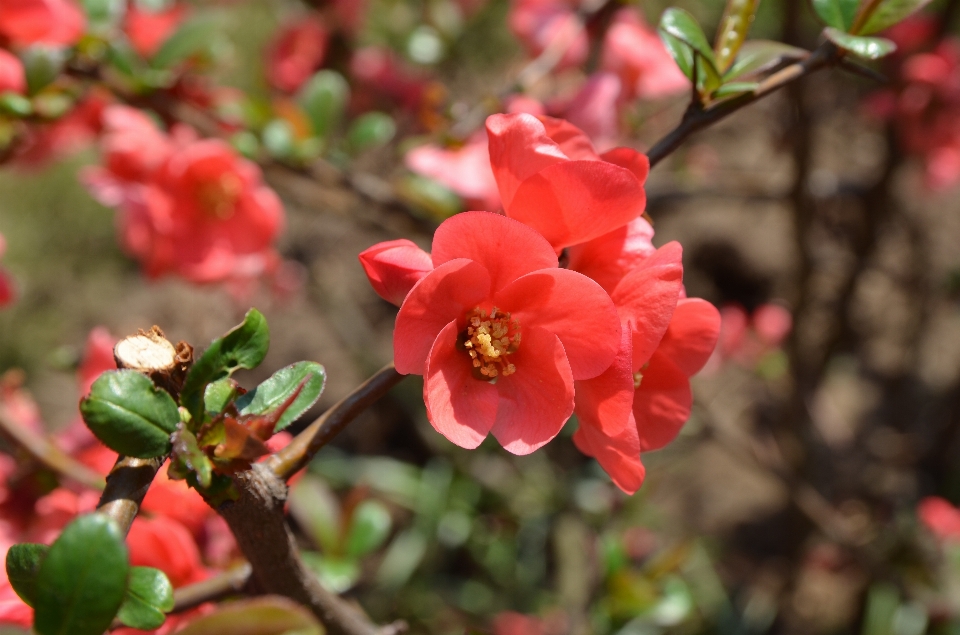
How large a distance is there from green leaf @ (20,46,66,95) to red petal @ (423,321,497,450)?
24.9 inches

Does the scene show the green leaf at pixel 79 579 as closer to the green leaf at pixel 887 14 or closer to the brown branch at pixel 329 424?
the brown branch at pixel 329 424

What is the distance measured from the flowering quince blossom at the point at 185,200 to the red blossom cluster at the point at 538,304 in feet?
2.30

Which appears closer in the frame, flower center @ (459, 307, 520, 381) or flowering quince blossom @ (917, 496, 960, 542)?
flower center @ (459, 307, 520, 381)

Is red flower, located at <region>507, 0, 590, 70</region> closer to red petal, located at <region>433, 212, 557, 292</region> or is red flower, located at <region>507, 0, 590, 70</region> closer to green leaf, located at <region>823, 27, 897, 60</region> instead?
green leaf, located at <region>823, 27, 897, 60</region>

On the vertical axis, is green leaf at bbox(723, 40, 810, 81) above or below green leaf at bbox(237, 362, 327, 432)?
above

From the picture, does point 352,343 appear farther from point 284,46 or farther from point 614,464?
point 614,464

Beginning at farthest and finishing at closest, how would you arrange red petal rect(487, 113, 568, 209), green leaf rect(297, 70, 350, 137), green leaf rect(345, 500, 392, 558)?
green leaf rect(297, 70, 350, 137), green leaf rect(345, 500, 392, 558), red petal rect(487, 113, 568, 209)

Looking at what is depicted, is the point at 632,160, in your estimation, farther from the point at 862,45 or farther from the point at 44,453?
the point at 44,453

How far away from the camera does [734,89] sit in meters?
0.45

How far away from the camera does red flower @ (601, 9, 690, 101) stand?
101 centimetres

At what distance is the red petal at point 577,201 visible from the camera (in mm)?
397

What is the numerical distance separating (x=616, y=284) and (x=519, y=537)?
139 centimetres

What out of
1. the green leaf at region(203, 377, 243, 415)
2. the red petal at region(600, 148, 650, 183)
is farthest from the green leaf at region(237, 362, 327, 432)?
the red petal at region(600, 148, 650, 183)

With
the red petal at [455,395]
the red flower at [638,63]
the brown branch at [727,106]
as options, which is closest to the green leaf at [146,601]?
the red petal at [455,395]
